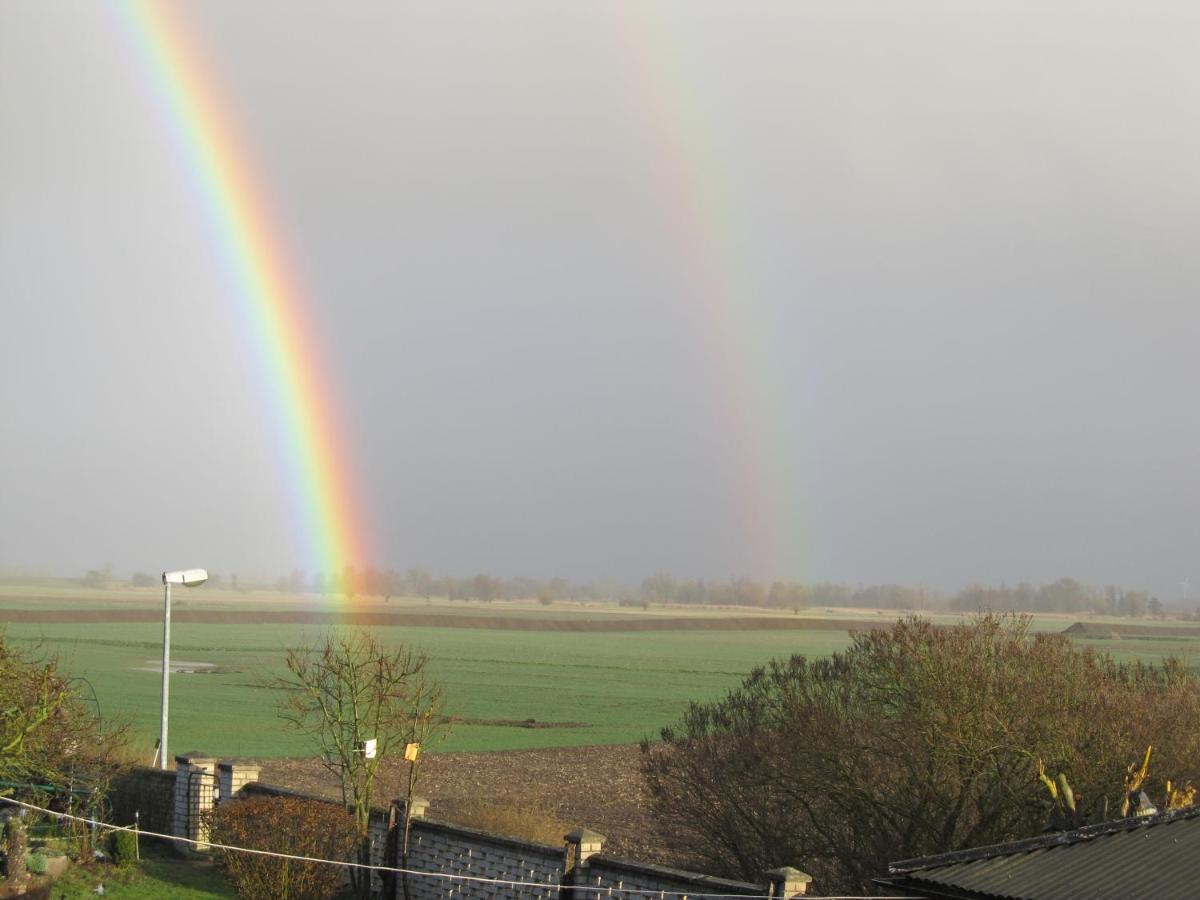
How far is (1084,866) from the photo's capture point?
12.1 meters

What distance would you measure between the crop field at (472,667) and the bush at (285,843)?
34.1 feet

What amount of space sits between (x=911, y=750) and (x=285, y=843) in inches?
393

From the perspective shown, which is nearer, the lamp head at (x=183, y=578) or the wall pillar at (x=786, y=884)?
the wall pillar at (x=786, y=884)

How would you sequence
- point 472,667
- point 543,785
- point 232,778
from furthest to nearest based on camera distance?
point 472,667
point 543,785
point 232,778

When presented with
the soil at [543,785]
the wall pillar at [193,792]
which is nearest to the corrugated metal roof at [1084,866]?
the wall pillar at [193,792]

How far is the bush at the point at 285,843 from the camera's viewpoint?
63.4 feet

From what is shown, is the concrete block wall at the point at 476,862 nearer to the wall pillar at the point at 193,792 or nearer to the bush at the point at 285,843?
the bush at the point at 285,843

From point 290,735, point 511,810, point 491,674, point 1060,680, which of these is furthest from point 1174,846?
point 491,674

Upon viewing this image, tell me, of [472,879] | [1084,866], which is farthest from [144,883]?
[1084,866]

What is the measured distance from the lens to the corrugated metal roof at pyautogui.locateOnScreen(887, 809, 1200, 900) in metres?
11.4

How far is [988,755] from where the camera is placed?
21859mm

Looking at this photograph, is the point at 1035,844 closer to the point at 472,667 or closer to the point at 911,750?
the point at 911,750

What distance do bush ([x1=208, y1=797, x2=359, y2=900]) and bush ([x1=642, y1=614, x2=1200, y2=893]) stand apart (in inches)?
281

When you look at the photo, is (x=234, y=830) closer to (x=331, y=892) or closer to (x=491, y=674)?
(x=331, y=892)
